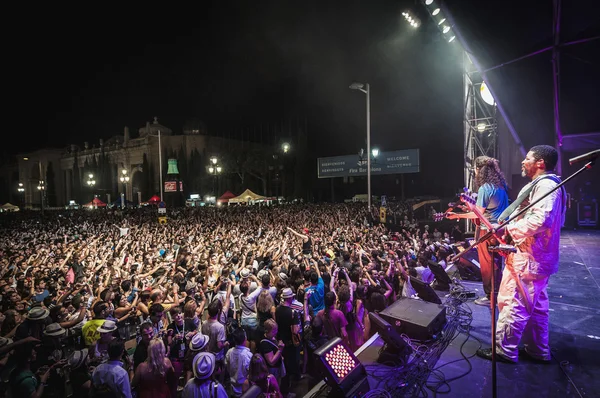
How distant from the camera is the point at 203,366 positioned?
2953 mm

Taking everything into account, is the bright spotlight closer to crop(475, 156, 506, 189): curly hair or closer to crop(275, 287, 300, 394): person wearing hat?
crop(475, 156, 506, 189): curly hair

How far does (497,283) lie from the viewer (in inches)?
182

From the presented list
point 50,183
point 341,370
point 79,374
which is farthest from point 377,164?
point 50,183

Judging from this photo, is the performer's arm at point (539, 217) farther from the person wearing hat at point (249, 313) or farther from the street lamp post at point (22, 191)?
the street lamp post at point (22, 191)

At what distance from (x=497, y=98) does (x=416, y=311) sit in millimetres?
5583

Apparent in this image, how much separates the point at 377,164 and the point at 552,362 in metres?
30.0

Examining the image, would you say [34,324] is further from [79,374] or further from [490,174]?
[490,174]

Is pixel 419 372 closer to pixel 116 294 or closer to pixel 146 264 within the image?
pixel 116 294

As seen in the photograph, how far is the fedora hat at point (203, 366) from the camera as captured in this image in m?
2.92

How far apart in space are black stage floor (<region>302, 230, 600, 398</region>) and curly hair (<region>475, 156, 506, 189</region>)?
175 cm

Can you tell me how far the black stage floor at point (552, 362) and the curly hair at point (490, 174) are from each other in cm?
175

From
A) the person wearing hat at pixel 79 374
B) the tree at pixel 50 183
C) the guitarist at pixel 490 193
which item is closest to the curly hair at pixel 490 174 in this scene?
the guitarist at pixel 490 193

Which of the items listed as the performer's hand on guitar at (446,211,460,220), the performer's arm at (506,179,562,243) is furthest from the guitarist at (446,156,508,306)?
the performer's arm at (506,179,562,243)

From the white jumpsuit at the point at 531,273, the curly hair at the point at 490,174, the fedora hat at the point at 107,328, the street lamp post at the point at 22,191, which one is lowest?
the fedora hat at the point at 107,328
